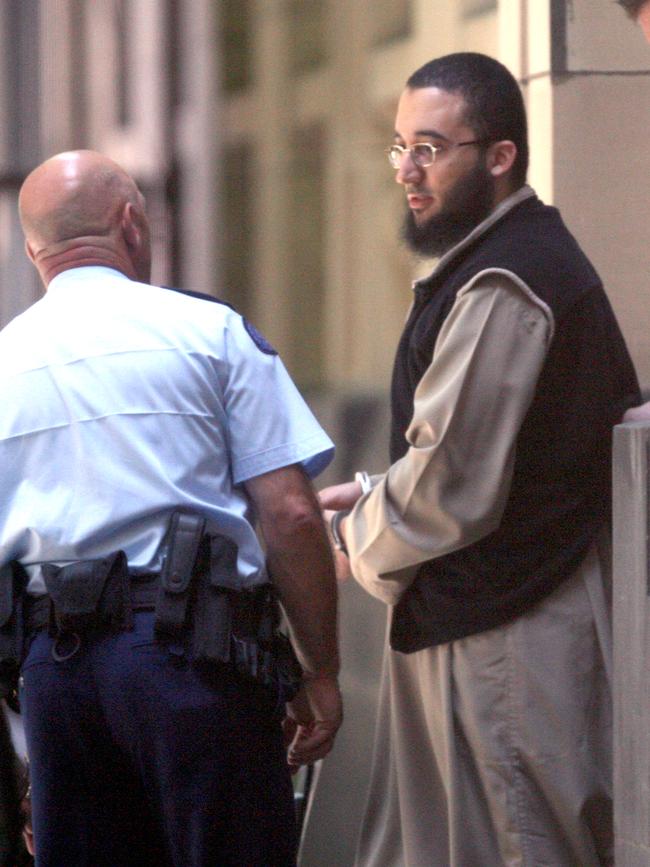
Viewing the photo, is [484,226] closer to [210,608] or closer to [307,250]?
[210,608]

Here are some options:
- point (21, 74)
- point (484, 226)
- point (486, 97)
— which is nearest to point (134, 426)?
point (484, 226)

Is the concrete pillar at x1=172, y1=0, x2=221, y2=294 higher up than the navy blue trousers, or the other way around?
the concrete pillar at x1=172, y1=0, x2=221, y2=294

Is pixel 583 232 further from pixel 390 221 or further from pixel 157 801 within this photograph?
pixel 157 801

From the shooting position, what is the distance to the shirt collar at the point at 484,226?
3506 millimetres

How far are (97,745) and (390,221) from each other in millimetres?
3270

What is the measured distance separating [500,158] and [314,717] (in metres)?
1.21

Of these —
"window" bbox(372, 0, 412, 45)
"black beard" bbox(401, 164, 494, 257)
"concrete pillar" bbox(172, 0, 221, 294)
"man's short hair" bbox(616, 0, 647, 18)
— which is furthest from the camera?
"concrete pillar" bbox(172, 0, 221, 294)

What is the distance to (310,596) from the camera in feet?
10.9

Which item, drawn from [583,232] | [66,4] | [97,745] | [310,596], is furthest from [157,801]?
[66,4]

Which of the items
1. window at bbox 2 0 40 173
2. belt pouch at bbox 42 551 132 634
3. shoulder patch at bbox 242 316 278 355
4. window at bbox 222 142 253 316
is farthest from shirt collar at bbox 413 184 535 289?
window at bbox 2 0 40 173

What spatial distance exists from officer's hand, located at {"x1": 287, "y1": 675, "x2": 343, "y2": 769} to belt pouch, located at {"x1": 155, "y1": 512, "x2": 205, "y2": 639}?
0.42m

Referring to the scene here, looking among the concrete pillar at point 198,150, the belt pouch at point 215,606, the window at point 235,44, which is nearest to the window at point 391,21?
the window at point 235,44

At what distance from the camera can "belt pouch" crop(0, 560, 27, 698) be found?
322 centimetres

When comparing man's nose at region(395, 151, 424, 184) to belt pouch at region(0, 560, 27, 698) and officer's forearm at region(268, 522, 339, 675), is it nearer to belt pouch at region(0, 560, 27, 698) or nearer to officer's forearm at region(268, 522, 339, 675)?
officer's forearm at region(268, 522, 339, 675)
